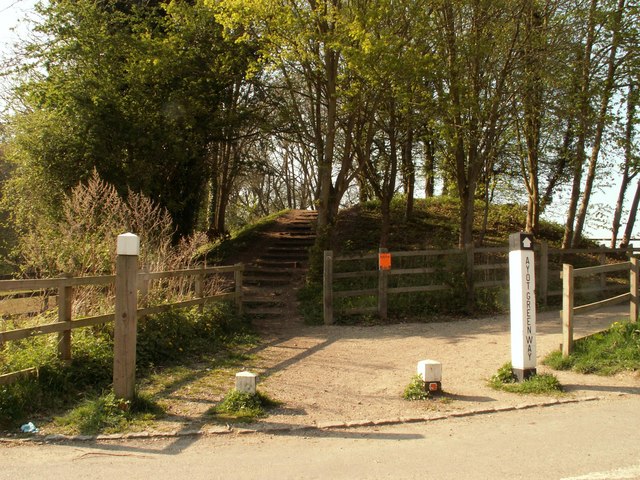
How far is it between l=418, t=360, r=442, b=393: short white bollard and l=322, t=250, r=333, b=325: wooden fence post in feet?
19.4

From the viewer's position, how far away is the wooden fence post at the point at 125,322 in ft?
19.7

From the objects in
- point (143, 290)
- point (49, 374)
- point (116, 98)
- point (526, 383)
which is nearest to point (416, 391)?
point (526, 383)

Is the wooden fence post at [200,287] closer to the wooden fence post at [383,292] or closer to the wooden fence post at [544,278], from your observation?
the wooden fence post at [383,292]

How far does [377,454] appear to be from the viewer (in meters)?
4.96

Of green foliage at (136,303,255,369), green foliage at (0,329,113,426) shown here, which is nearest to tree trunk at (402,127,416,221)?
green foliage at (136,303,255,369)

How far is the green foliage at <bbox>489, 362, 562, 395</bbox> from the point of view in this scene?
6941mm

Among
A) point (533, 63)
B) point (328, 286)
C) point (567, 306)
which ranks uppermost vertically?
point (533, 63)

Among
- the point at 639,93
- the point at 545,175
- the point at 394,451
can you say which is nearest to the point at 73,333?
the point at 394,451

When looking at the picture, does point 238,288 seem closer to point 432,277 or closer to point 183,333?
point 183,333

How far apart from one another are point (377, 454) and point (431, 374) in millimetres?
2077

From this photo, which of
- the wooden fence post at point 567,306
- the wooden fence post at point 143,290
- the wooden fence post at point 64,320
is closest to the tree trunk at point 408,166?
the wooden fence post at point 567,306

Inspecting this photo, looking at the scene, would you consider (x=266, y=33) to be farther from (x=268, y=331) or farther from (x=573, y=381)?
(x=573, y=381)

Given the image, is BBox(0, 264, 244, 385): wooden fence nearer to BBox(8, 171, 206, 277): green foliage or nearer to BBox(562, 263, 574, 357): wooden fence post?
BBox(8, 171, 206, 277): green foliage

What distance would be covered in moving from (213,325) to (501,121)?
31.7ft
